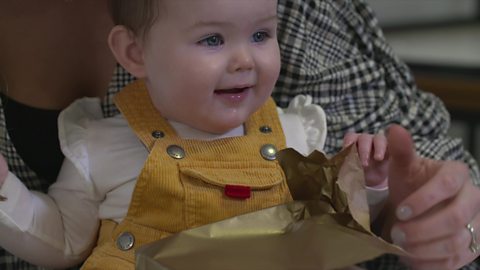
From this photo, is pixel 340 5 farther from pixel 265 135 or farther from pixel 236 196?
pixel 236 196

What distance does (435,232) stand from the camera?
0.85m

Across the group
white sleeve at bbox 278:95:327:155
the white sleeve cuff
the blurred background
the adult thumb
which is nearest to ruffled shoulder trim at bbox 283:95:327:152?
white sleeve at bbox 278:95:327:155

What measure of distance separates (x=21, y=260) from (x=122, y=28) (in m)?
0.31

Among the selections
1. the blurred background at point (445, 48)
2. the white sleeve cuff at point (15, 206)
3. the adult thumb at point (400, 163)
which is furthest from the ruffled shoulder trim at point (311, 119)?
the blurred background at point (445, 48)

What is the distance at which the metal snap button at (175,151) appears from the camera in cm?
86

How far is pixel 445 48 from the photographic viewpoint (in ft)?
7.22

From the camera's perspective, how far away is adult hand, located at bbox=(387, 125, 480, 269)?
844 millimetres

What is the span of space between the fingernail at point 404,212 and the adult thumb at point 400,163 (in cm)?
7

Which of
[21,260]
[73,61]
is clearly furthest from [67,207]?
[73,61]

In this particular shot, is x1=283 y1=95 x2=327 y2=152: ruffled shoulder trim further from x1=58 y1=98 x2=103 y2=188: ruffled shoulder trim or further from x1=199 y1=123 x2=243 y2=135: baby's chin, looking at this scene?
x1=58 y1=98 x2=103 y2=188: ruffled shoulder trim

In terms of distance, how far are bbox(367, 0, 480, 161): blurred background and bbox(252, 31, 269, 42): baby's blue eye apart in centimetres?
115

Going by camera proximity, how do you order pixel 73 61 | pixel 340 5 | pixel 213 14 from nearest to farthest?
pixel 213 14 → pixel 73 61 → pixel 340 5

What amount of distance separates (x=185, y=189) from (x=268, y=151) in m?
0.11

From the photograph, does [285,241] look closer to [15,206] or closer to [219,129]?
[219,129]
